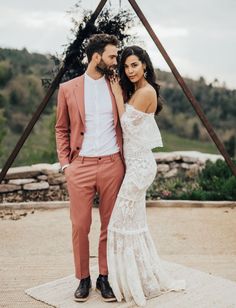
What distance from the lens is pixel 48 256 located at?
17.6 ft

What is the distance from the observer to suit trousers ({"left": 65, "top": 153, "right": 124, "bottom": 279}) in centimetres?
400

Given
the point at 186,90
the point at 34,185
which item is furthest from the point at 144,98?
the point at 34,185

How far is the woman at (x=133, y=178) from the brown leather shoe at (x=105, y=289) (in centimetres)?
7

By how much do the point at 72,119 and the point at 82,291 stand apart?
4.38 feet

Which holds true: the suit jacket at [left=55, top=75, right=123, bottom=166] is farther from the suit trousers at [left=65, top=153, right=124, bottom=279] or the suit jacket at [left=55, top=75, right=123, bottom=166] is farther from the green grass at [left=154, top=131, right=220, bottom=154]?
the green grass at [left=154, top=131, right=220, bottom=154]

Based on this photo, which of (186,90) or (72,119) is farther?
(186,90)

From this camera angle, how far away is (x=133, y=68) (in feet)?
12.9

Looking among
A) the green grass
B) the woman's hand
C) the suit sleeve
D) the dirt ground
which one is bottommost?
the green grass

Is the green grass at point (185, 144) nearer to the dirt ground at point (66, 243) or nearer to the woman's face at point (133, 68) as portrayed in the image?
the dirt ground at point (66, 243)

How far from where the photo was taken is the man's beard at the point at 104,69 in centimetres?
399

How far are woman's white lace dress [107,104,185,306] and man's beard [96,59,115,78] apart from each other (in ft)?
0.91

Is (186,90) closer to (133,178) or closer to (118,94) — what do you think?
(118,94)

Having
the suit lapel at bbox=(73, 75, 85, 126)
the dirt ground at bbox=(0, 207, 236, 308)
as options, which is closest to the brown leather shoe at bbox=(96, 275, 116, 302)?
the dirt ground at bbox=(0, 207, 236, 308)

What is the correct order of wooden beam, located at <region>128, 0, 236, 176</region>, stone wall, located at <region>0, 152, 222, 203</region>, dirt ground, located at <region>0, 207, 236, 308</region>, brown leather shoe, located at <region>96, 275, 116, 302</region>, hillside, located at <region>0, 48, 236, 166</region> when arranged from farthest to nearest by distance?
hillside, located at <region>0, 48, 236, 166</region> < stone wall, located at <region>0, 152, 222, 203</region> < wooden beam, located at <region>128, 0, 236, 176</region> < dirt ground, located at <region>0, 207, 236, 308</region> < brown leather shoe, located at <region>96, 275, 116, 302</region>
